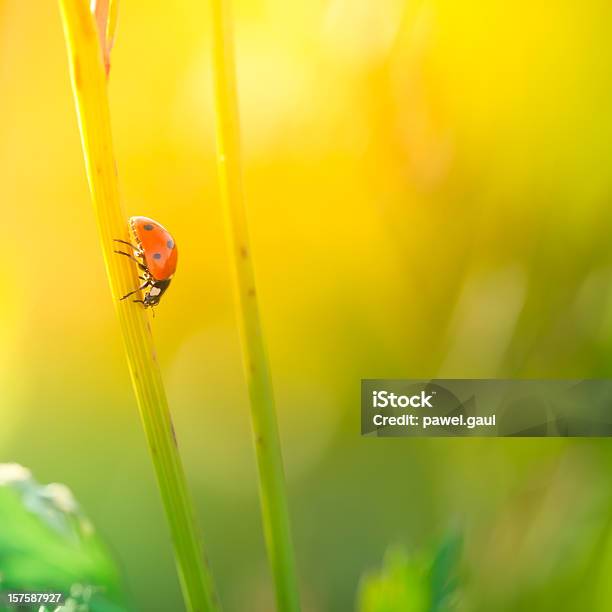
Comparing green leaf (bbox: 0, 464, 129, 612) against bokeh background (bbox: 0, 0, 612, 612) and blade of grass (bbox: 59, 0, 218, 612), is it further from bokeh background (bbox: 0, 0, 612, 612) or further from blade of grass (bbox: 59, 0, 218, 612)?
blade of grass (bbox: 59, 0, 218, 612)

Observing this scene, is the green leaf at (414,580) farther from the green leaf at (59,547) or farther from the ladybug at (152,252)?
the ladybug at (152,252)

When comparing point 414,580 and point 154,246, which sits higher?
point 154,246

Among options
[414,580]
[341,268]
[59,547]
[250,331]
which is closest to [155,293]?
[250,331]

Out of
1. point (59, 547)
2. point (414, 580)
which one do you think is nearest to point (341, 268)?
point (414, 580)

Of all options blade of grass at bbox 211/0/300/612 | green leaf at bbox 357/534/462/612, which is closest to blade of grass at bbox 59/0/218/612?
blade of grass at bbox 211/0/300/612

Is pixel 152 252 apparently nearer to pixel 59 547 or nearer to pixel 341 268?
pixel 341 268

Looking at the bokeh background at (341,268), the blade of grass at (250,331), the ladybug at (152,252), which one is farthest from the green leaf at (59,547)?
the ladybug at (152,252)

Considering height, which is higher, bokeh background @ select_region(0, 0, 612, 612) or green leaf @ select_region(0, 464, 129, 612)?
bokeh background @ select_region(0, 0, 612, 612)
